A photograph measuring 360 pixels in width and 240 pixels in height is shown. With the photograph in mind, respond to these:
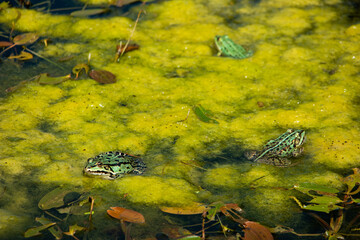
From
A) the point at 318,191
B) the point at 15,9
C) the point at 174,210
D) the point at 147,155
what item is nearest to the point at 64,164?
the point at 147,155

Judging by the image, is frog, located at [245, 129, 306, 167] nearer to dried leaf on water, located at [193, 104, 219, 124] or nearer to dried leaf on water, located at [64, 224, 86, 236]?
dried leaf on water, located at [193, 104, 219, 124]

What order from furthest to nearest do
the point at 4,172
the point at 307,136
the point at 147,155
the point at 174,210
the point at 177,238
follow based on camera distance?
the point at 307,136 < the point at 147,155 < the point at 4,172 < the point at 174,210 < the point at 177,238

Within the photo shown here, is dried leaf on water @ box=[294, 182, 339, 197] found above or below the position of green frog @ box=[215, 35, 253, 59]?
below

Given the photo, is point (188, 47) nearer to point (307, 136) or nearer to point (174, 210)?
point (307, 136)

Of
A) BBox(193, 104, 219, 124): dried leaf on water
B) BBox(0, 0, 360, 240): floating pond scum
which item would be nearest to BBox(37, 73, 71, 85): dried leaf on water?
BBox(0, 0, 360, 240): floating pond scum

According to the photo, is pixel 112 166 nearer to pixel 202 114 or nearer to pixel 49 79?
pixel 202 114

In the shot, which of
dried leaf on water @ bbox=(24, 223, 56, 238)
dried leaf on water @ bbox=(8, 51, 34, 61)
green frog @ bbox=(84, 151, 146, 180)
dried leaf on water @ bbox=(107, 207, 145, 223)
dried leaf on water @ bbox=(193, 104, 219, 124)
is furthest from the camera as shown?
dried leaf on water @ bbox=(8, 51, 34, 61)
